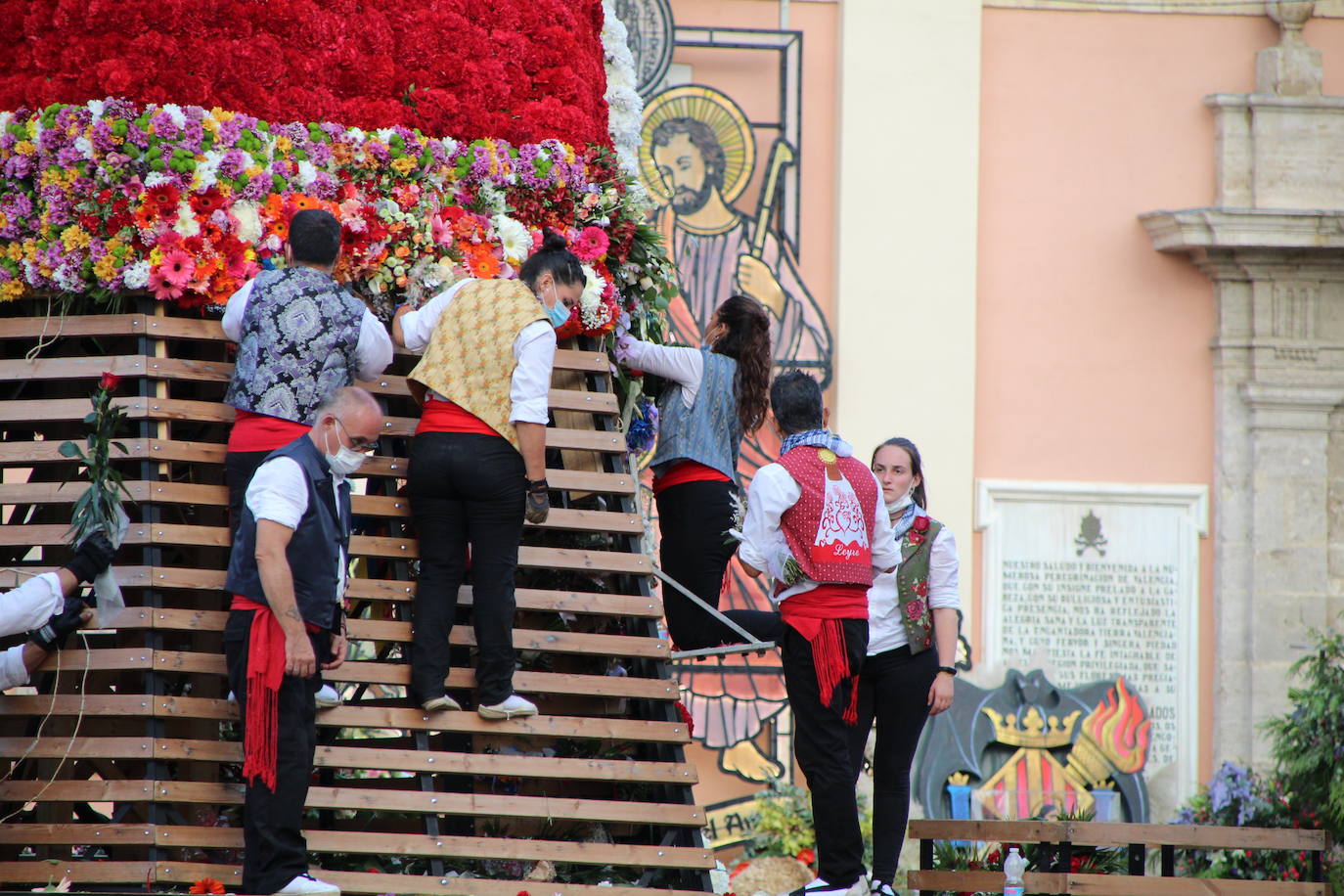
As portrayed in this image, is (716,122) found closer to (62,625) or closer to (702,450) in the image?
(702,450)

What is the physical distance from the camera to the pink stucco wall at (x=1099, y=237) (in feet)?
40.3

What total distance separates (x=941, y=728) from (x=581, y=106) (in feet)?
20.2

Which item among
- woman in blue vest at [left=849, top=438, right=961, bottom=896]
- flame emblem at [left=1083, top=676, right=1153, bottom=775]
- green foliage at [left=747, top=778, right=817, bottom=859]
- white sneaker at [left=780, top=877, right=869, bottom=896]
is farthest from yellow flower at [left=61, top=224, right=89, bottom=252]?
flame emblem at [left=1083, top=676, right=1153, bottom=775]

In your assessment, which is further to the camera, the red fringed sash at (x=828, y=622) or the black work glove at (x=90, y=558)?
the red fringed sash at (x=828, y=622)

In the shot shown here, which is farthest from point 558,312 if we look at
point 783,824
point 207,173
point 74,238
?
point 783,824

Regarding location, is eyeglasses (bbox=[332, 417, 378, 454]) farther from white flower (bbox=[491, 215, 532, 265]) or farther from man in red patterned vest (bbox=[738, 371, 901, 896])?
white flower (bbox=[491, 215, 532, 265])

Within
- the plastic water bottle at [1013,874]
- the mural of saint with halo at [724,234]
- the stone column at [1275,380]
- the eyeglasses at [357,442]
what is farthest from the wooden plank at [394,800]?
the stone column at [1275,380]

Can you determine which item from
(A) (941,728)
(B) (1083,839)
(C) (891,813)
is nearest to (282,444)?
(C) (891,813)

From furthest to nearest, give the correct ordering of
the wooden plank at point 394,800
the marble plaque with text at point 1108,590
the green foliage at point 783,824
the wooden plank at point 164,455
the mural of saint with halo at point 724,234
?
the marble plaque with text at point 1108,590 < the mural of saint with halo at point 724,234 < the green foliage at point 783,824 < the wooden plank at point 164,455 < the wooden plank at point 394,800

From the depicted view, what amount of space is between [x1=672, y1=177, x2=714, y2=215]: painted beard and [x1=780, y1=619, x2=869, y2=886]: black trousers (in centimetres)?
688

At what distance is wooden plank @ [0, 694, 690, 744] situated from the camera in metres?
5.40

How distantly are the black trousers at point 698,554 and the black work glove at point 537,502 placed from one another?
3.06ft

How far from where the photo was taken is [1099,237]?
1241 cm

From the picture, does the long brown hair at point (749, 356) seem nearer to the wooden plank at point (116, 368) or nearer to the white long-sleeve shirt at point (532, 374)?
the white long-sleeve shirt at point (532, 374)
